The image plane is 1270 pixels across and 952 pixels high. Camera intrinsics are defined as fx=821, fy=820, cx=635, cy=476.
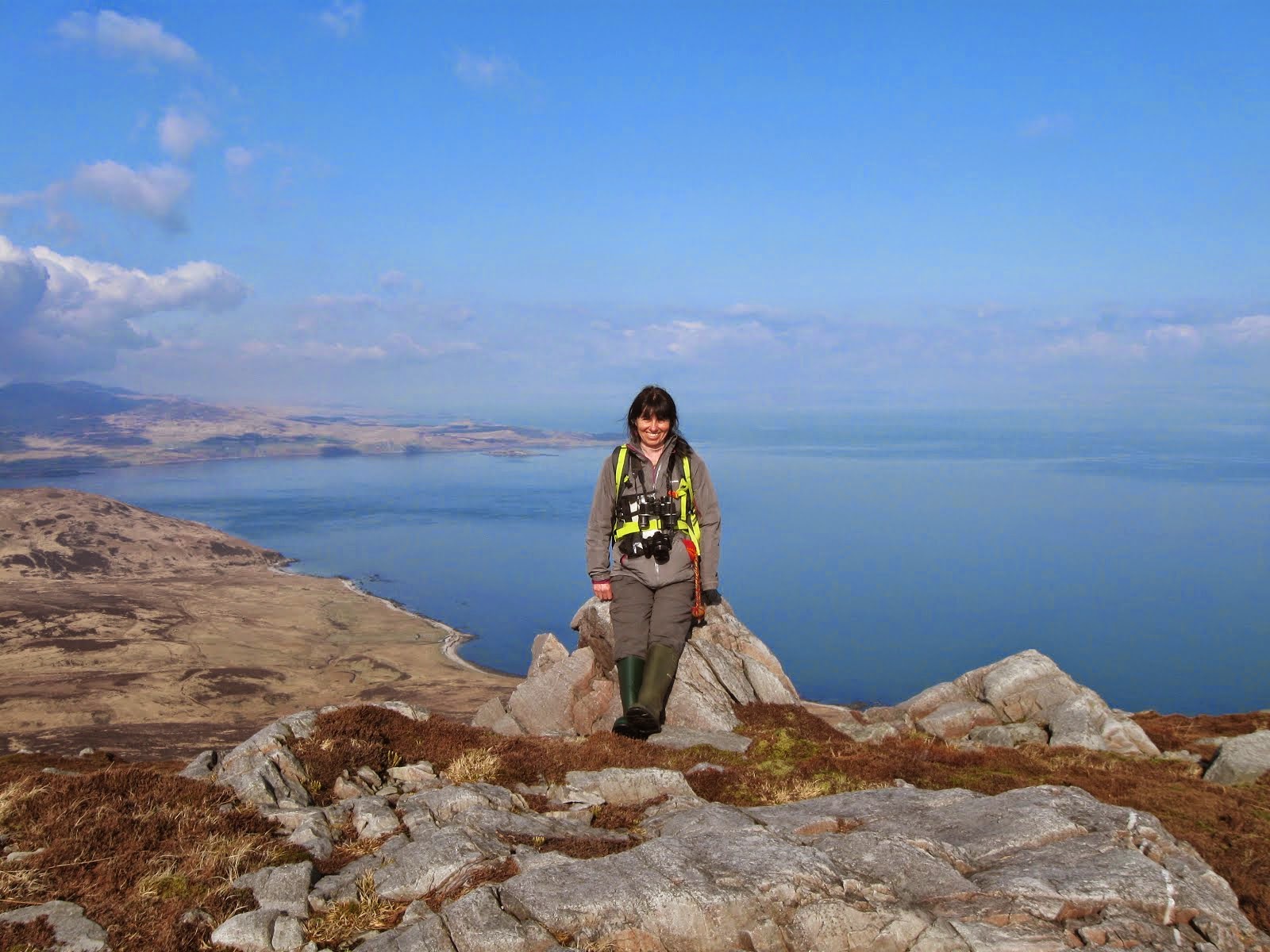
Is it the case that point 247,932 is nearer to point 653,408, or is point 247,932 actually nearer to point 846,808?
point 846,808

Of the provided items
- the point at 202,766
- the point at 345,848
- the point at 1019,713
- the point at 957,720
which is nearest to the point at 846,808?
the point at 345,848

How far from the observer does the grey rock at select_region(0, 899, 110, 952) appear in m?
4.54

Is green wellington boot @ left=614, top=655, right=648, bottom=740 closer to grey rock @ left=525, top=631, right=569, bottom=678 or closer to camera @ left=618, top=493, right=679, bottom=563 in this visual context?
camera @ left=618, top=493, right=679, bottom=563

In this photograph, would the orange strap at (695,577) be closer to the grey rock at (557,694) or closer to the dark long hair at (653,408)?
the dark long hair at (653,408)

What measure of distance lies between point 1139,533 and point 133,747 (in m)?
129

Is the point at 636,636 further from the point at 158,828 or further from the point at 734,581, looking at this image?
the point at 734,581

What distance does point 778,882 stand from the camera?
16.9 feet

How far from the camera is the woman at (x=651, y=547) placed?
10.2m

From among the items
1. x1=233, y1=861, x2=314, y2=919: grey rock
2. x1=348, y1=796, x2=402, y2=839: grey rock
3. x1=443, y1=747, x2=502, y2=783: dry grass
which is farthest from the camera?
x1=443, y1=747, x2=502, y2=783: dry grass

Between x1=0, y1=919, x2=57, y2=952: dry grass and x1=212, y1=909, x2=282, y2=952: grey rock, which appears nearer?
x1=0, y1=919, x2=57, y2=952: dry grass

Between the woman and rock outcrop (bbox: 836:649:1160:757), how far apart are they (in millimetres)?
4384

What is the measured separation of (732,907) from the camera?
4.95 meters

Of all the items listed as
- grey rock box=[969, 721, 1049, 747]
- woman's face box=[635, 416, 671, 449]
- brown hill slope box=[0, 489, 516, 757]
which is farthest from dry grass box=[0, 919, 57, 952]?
brown hill slope box=[0, 489, 516, 757]

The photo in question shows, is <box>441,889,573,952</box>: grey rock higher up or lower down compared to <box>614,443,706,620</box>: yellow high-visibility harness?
lower down
